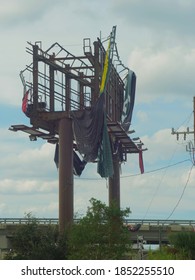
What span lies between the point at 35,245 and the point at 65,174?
1672 cm

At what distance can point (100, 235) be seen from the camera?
1607 inches

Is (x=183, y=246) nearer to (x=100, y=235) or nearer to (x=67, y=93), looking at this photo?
(x=100, y=235)

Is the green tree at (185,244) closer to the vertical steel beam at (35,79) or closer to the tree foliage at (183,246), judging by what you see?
the tree foliage at (183,246)

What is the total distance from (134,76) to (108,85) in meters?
10.0

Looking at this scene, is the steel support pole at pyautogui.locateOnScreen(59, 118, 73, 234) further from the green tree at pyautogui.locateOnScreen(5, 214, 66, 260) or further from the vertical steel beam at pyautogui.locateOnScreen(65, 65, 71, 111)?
the green tree at pyautogui.locateOnScreen(5, 214, 66, 260)

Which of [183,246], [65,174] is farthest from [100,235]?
[65,174]

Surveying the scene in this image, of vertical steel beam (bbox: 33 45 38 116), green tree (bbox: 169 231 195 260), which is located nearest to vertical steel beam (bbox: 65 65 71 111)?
vertical steel beam (bbox: 33 45 38 116)

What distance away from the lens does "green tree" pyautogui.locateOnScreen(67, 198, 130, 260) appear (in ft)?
131

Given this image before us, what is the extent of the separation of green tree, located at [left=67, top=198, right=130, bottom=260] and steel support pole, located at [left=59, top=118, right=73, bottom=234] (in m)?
22.9

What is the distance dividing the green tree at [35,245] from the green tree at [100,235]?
9.06 m

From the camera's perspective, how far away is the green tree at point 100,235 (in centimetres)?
3991

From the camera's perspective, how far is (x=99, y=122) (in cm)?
6950

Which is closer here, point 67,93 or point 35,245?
point 35,245

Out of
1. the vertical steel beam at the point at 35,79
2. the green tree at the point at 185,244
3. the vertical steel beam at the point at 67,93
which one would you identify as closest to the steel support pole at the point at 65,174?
the vertical steel beam at the point at 67,93
